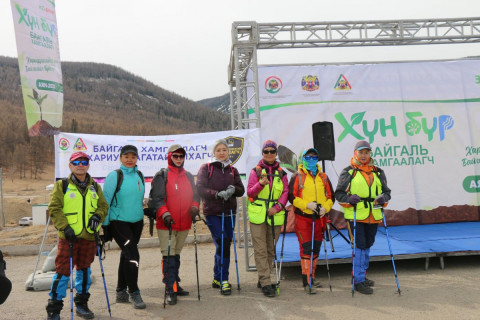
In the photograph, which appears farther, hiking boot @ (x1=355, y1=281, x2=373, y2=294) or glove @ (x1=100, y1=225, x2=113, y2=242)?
hiking boot @ (x1=355, y1=281, x2=373, y2=294)

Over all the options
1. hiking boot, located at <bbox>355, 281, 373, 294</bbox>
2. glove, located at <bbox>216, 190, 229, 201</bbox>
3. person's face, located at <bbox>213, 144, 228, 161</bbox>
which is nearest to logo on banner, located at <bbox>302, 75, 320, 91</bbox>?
person's face, located at <bbox>213, 144, 228, 161</bbox>

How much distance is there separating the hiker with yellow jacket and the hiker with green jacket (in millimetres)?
2220

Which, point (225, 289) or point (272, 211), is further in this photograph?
point (225, 289)

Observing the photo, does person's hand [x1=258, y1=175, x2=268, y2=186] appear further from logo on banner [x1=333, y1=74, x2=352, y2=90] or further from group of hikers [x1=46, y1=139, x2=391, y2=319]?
logo on banner [x1=333, y1=74, x2=352, y2=90]

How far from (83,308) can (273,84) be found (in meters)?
5.15

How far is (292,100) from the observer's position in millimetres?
7547

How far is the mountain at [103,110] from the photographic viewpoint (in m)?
68.8

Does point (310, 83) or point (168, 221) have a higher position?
point (310, 83)

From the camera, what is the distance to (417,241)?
6176 mm

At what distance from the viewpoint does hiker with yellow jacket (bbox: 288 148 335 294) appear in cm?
456

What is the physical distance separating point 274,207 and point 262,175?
403mm

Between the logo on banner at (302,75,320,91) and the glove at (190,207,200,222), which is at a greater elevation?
the logo on banner at (302,75,320,91)

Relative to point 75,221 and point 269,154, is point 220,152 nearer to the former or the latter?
point 269,154

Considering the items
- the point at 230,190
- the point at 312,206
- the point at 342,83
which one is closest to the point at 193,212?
the point at 230,190
